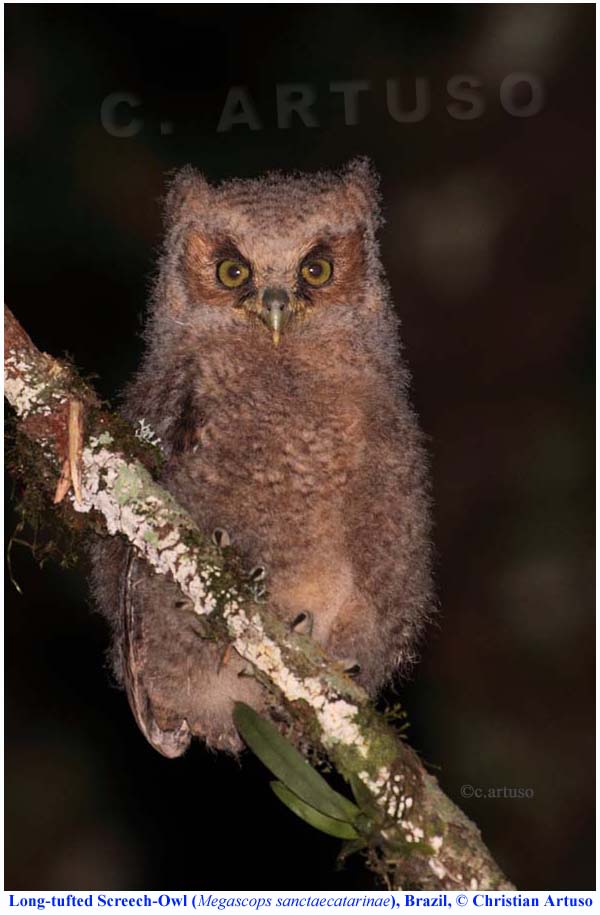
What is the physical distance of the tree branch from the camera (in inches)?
72.7

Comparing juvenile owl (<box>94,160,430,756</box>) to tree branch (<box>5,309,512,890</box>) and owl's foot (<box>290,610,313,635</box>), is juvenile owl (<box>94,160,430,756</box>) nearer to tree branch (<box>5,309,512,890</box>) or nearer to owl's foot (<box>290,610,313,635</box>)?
owl's foot (<box>290,610,313,635</box>)

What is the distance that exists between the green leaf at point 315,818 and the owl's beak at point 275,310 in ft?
3.41

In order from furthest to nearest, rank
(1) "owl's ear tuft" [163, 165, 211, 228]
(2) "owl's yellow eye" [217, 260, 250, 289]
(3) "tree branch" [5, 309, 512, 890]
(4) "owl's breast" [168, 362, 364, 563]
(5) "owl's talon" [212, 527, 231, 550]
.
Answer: (1) "owl's ear tuft" [163, 165, 211, 228] → (2) "owl's yellow eye" [217, 260, 250, 289] → (4) "owl's breast" [168, 362, 364, 563] → (5) "owl's talon" [212, 527, 231, 550] → (3) "tree branch" [5, 309, 512, 890]

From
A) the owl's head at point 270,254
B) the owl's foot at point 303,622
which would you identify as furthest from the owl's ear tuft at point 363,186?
the owl's foot at point 303,622

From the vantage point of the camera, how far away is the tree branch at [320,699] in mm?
1847

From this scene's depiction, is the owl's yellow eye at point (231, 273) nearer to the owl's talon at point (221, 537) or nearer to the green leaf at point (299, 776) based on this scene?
the owl's talon at point (221, 537)

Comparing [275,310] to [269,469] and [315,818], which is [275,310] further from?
[315,818]

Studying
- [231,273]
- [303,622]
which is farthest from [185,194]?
[303,622]

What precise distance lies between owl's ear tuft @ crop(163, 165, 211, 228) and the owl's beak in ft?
1.19

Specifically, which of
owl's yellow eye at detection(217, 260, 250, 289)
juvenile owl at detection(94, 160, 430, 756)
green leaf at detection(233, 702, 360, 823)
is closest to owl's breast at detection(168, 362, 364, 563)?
juvenile owl at detection(94, 160, 430, 756)

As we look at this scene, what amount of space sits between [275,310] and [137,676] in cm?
100

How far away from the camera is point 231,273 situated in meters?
2.48
